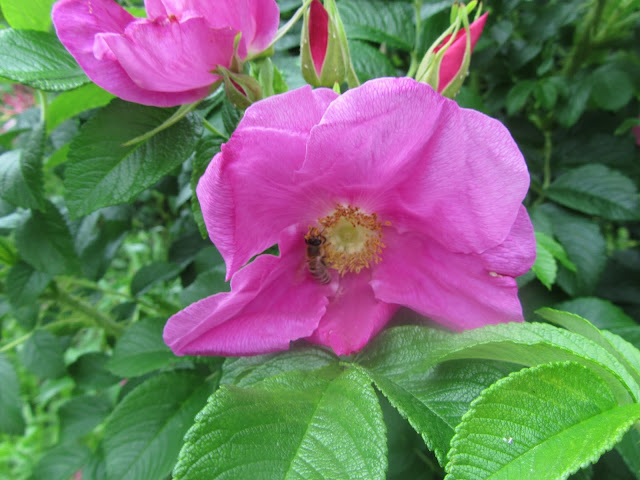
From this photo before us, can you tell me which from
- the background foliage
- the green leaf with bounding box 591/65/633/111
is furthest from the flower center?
the green leaf with bounding box 591/65/633/111

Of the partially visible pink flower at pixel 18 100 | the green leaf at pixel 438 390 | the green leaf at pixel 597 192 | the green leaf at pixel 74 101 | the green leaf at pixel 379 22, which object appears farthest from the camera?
the partially visible pink flower at pixel 18 100

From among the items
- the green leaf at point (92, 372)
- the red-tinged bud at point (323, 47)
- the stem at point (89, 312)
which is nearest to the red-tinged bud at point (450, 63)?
the red-tinged bud at point (323, 47)

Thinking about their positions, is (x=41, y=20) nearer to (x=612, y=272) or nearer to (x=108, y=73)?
(x=108, y=73)

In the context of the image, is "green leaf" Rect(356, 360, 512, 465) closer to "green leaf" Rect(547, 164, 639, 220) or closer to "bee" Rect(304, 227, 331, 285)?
"bee" Rect(304, 227, 331, 285)

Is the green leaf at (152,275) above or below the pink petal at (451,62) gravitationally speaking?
below

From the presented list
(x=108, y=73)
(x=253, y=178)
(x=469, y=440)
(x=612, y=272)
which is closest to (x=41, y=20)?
(x=108, y=73)

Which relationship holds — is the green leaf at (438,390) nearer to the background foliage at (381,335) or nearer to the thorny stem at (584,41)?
the background foliage at (381,335)
